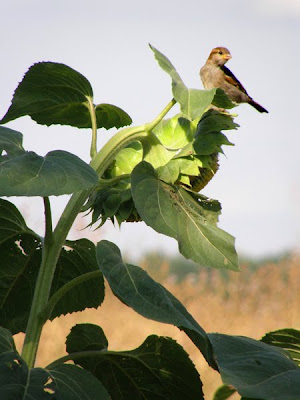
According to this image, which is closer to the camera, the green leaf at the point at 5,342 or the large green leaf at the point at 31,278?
the green leaf at the point at 5,342

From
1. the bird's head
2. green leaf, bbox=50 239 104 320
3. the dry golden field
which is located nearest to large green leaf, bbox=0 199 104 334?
green leaf, bbox=50 239 104 320

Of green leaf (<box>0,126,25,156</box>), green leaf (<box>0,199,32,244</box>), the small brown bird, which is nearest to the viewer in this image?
green leaf (<box>0,126,25,156</box>)

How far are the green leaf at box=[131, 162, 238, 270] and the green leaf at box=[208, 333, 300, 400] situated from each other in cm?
9

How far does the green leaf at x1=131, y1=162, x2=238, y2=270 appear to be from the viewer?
861 mm

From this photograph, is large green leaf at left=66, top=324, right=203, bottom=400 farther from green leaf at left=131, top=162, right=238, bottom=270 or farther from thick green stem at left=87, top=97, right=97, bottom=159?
thick green stem at left=87, top=97, right=97, bottom=159

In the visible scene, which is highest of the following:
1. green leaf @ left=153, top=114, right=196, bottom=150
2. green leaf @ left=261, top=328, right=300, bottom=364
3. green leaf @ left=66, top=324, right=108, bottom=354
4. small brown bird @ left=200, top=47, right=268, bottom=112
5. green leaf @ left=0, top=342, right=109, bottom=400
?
small brown bird @ left=200, top=47, right=268, bottom=112

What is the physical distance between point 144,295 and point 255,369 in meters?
A: 0.14

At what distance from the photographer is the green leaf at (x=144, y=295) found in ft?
2.51

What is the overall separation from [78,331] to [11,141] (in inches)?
11.9

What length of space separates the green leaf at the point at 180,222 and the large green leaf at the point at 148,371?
15cm

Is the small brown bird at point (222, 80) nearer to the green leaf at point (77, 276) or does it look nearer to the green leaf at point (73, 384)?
the green leaf at point (77, 276)

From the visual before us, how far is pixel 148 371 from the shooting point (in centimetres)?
99

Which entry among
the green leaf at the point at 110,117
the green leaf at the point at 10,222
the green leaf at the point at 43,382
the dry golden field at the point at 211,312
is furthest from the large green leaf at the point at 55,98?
the dry golden field at the point at 211,312

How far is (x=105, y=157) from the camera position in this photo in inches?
36.4
